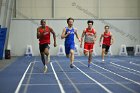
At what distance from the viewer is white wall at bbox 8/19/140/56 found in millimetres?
26141

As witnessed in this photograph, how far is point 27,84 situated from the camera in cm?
907

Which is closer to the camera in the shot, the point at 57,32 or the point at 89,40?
the point at 89,40

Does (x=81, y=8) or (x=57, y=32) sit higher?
(x=81, y=8)

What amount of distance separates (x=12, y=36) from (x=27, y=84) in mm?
17458

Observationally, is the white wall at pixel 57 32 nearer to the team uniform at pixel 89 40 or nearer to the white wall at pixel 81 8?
the white wall at pixel 81 8

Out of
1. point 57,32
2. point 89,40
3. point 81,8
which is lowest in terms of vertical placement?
point 89,40

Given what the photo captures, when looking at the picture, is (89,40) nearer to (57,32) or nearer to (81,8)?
(57,32)

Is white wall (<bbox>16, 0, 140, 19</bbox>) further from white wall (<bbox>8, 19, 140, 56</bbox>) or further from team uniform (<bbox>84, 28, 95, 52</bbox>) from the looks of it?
team uniform (<bbox>84, 28, 95, 52</bbox>)

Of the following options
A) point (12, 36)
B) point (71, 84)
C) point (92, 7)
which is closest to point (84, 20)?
point (92, 7)

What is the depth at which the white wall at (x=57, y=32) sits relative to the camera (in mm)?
26141

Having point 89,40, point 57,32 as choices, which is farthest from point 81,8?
point 89,40

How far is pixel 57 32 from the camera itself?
26.4 metres

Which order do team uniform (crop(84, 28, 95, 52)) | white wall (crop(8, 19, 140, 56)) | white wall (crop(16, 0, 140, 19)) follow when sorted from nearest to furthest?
team uniform (crop(84, 28, 95, 52)), white wall (crop(8, 19, 140, 56)), white wall (crop(16, 0, 140, 19))

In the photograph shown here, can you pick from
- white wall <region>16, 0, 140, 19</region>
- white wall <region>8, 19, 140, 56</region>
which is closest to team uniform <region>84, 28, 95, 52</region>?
white wall <region>8, 19, 140, 56</region>
